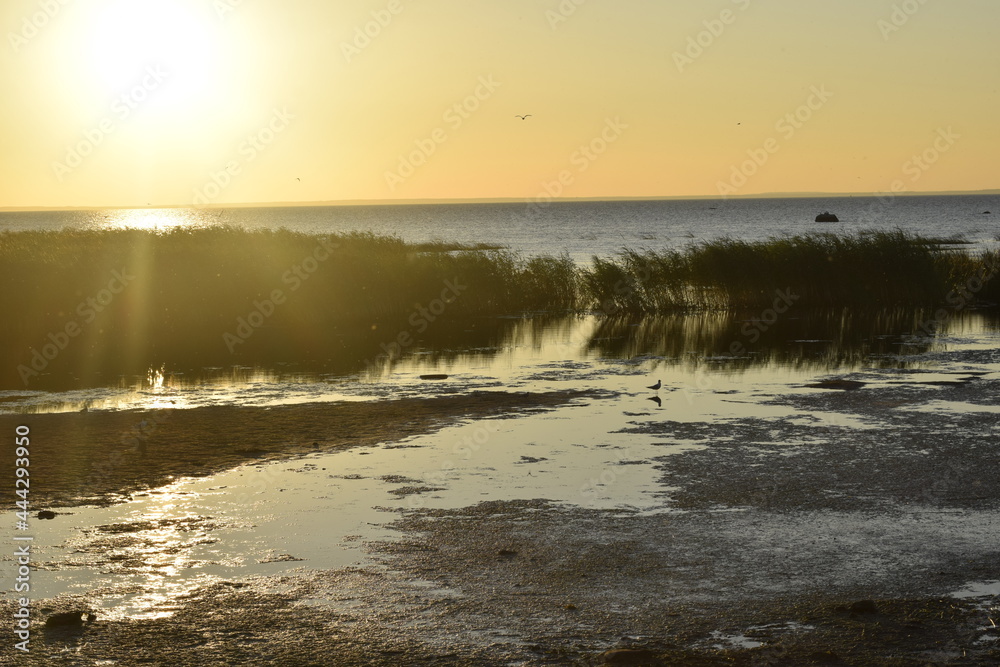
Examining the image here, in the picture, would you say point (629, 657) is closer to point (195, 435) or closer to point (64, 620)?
point (64, 620)

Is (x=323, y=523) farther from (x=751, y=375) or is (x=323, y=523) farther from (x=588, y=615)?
(x=751, y=375)

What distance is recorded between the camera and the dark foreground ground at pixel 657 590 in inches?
254

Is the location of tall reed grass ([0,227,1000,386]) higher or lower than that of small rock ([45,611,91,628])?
higher

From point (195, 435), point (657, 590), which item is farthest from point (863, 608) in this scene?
point (195, 435)

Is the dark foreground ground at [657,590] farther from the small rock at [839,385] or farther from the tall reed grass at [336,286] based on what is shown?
the tall reed grass at [336,286]

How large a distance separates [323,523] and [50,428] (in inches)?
252

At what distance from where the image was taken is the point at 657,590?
7.52 m

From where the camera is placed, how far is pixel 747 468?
11.4 m

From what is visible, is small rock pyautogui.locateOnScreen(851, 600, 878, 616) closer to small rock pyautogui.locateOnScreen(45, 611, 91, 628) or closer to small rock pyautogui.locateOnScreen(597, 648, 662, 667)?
small rock pyautogui.locateOnScreen(597, 648, 662, 667)

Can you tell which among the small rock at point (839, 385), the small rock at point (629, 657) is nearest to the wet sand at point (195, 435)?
the small rock at point (839, 385)

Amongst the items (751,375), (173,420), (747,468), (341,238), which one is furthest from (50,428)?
(341,238)

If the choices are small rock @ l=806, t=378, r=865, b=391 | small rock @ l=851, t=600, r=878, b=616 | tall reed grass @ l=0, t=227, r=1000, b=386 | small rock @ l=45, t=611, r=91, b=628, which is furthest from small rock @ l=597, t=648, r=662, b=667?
tall reed grass @ l=0, t=227, r=1000, b=386

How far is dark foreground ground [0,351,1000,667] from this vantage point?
21.2 feet

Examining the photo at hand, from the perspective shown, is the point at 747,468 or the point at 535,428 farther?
the point at 535,428
